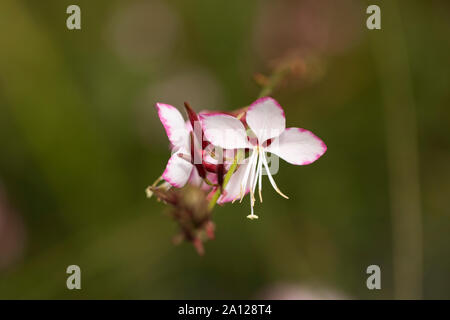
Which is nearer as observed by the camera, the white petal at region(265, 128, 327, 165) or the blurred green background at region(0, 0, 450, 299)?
the white petal at region(265, 128, 327, 165)

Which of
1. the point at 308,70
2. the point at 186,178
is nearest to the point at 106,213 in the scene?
the point at 308,70

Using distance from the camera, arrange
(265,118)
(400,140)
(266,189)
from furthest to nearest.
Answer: (266,189), (400,140), (265,118)

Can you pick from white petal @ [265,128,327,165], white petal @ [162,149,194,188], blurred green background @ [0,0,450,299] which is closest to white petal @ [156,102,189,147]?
white petal @ [162,149,194,188]

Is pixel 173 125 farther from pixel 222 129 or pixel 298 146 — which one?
pixel 298 146

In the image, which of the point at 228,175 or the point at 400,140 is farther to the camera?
the point at 400,140

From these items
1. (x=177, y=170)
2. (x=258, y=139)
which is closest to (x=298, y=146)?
(x=258, y=139)

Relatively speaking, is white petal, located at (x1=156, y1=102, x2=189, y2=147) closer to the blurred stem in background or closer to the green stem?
the green stem

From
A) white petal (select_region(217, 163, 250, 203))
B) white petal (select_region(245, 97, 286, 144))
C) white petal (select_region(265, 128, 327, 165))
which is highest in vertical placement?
white petal (select_region(245, 97, 286, 144))
